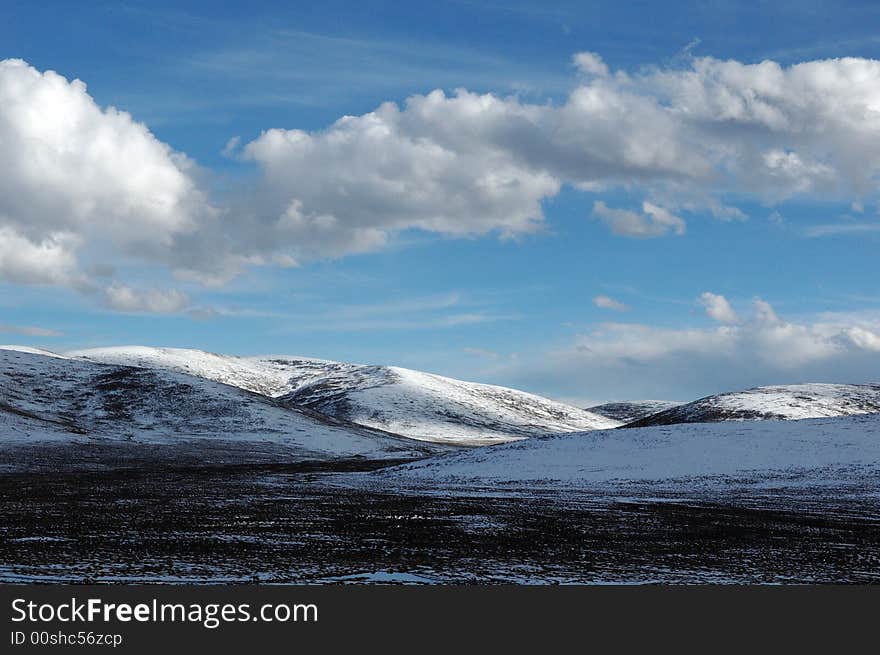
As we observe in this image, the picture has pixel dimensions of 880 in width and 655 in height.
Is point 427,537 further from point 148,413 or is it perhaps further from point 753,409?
point 753,409

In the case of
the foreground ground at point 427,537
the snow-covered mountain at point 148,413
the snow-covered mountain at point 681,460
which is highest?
the snow-covered mountain at point 148,413

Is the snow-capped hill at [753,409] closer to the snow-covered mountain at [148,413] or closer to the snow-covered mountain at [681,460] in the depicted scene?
the snow-covered mountain at [148,413]

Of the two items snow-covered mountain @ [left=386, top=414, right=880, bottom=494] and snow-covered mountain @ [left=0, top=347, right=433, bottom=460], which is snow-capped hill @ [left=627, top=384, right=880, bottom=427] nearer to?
snow-covered mountain @ [left=0, top=347, right=433, bottom=460]

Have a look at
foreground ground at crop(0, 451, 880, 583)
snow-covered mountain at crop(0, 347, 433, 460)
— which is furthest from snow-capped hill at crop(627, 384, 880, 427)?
foreground ground at crop(0, 451, 880, 583)

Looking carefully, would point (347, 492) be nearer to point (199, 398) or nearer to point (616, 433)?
point (616, 433)

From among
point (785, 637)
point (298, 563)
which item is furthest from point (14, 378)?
point (785, 637)

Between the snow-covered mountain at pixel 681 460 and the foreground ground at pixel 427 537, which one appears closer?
the foreground ground at pixel 427 537

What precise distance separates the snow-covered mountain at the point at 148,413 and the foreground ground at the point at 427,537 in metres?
68.5

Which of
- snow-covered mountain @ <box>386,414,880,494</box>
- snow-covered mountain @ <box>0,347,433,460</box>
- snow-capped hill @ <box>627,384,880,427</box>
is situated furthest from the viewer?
snow-capped hill @ <box>627,384,880,427</box>

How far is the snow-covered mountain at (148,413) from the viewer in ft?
366

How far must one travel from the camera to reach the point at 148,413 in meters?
135

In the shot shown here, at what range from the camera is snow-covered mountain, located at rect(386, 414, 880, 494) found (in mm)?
54062

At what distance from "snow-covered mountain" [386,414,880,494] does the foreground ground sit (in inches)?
428

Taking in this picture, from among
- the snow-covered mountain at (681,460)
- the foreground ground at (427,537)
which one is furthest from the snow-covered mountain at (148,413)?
the foreground ground at (427,537)
